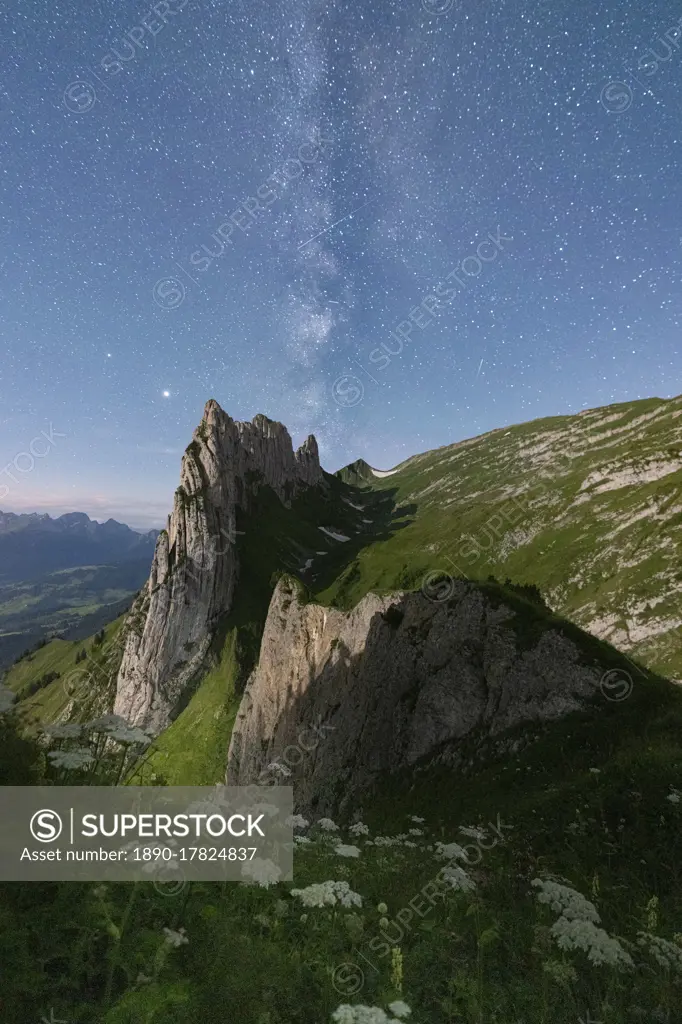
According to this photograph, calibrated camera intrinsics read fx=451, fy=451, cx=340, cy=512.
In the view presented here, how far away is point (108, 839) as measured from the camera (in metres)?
8.67

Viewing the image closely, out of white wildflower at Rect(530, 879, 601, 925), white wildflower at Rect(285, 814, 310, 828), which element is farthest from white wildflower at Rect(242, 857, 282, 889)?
white wildflower at Rect(530, 879, 601, 925)

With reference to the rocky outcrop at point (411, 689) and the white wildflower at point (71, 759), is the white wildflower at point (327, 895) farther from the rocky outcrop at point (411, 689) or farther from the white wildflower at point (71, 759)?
the rocky outcrop at point (411, 689)

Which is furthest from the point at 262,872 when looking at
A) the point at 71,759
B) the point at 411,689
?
the point at 411,689

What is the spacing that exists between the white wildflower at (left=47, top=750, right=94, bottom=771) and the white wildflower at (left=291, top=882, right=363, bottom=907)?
4439 millimetres

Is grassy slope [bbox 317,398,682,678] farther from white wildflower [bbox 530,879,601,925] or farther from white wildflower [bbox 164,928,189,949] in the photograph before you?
white wildflower [bbox 164,928,189,949]

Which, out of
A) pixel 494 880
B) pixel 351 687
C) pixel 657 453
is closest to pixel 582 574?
pixel 657 453

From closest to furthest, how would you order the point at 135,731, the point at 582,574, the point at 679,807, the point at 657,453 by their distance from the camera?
the point at 135,731
the point at 679,807
the point at 582,574
the point at 657,453

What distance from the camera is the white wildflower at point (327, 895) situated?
744 centimetres

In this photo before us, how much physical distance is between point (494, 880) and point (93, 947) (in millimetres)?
9883

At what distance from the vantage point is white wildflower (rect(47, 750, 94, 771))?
8.30m

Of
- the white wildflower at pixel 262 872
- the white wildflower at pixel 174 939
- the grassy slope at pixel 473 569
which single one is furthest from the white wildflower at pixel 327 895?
the grassy slope at pixel 473 569

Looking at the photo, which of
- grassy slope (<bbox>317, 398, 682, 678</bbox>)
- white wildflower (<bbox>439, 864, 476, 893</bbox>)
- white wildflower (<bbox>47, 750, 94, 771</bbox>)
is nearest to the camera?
white wildflower (<bbox>47, 750, 94, 771</bbox>)

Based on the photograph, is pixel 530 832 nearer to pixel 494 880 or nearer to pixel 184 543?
pixel 494 880

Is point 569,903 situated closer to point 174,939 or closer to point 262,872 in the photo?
point 262,872
